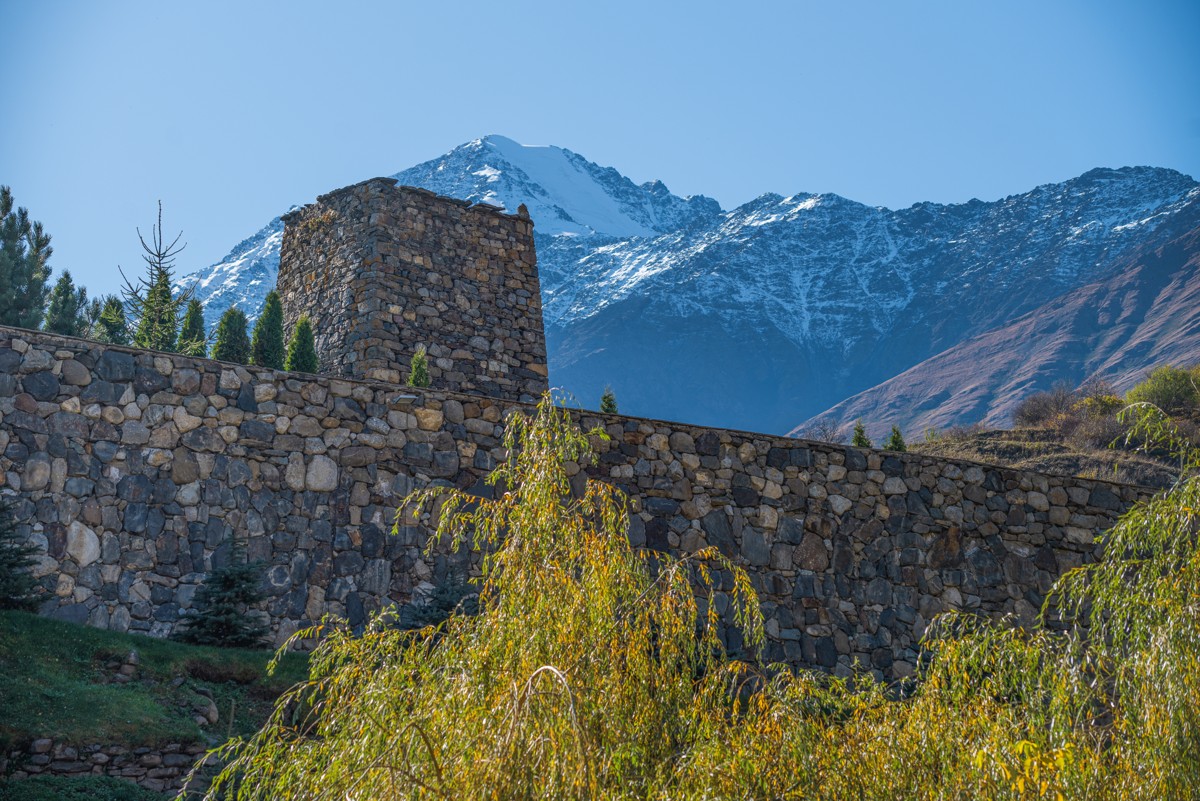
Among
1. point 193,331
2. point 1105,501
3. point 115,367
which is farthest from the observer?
point 193,331

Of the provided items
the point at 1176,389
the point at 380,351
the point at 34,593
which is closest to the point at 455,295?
the point at 380,351

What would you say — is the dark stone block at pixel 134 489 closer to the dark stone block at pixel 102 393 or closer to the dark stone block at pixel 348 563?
the dark stone block at pixel 102 393

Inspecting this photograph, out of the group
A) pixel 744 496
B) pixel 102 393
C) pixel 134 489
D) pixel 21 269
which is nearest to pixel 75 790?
pixel 134 489

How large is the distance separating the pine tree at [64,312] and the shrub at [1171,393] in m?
24.5

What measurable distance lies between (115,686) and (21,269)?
14.5m

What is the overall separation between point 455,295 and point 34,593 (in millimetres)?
9577

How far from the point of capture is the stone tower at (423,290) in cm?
1930

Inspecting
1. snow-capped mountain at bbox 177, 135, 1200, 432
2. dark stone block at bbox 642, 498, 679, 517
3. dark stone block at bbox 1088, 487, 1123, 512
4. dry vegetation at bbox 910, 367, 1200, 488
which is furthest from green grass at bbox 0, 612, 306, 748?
snow-capped mountain at bbox 177, 135, 1200, 432

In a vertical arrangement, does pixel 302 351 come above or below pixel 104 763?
above

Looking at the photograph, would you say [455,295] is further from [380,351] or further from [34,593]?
[34,593]

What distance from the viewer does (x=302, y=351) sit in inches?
725

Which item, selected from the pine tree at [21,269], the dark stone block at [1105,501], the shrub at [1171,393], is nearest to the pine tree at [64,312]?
the pine tree at [21,269]

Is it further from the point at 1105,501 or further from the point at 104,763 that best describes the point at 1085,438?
the point at 104,763

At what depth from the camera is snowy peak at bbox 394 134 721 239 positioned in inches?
5955
